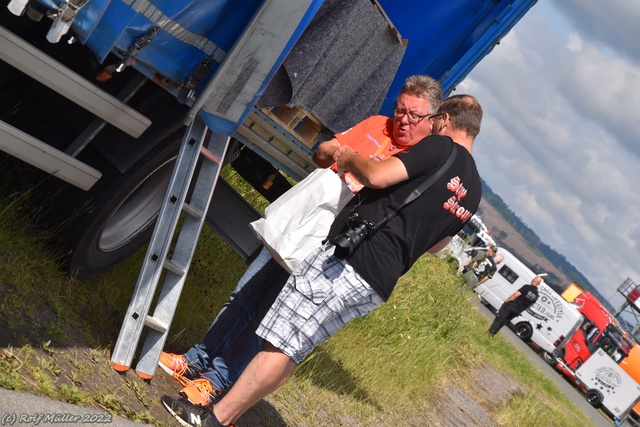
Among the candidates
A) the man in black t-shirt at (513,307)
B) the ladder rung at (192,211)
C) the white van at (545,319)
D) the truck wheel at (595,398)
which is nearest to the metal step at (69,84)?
the ladder rung at (192,211)

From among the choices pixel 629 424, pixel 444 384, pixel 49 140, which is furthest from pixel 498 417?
pixel 629 424

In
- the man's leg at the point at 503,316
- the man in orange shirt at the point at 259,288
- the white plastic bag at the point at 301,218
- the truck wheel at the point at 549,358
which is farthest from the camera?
the truck wheel at the point at 549,358

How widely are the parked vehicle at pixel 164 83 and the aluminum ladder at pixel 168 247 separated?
0.51 ft

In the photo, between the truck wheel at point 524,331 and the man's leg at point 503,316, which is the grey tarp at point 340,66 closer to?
the man's leg at point 503,316

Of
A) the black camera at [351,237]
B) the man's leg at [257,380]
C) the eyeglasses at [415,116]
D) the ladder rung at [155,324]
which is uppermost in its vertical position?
the eyeglasses at [415,116]

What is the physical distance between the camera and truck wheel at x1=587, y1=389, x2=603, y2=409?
2567 cm

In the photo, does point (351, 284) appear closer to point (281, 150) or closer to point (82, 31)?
point (281, 150)

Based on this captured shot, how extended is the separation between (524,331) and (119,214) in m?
24.5

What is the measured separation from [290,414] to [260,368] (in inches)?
65.4

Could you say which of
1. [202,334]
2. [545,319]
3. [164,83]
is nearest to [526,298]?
[545,319]

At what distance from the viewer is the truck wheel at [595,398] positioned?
84.2 feet

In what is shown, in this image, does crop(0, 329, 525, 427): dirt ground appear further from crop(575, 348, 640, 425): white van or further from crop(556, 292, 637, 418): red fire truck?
crop(556, 292, 637, 418): red fire truck

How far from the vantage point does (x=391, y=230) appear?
4652mm

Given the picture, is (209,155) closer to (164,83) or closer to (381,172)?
(164,83)
